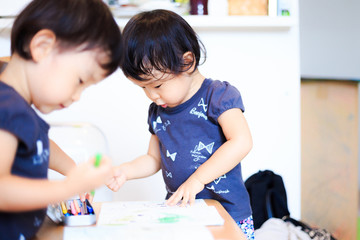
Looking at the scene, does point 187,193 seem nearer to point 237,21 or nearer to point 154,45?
point 154,45

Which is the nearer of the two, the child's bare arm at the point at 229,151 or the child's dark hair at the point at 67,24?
the child's dark hair at the point at 67,24

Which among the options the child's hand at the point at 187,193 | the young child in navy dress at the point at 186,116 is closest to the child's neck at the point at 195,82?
the young child in navy dress at the point at 186,116

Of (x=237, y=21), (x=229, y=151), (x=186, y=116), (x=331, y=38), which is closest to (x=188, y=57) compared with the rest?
(x=186, y=116)

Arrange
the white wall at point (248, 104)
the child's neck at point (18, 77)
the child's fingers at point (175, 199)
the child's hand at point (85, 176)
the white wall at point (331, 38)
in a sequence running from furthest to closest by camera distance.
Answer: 1. the white wall at point (331, 38)
2. the white wall at point (248, 104)
3. the child's fingers at point (175, 199)
4. the child's neck at point (18, 77)
5. the child's hand at point (85, 176)

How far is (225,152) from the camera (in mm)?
947

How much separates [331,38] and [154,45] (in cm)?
127

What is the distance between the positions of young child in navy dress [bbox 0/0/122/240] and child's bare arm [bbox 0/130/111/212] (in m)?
0.01

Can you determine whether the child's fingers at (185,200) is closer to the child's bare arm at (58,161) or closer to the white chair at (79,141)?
the child's bare arm at (58,161)

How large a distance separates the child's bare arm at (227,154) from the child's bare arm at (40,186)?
0.37 metres

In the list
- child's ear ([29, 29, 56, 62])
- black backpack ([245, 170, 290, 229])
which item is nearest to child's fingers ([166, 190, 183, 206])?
child's ear ([29, 29, 56, 62])

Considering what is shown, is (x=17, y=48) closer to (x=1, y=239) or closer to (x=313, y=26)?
(x=1, y=239)

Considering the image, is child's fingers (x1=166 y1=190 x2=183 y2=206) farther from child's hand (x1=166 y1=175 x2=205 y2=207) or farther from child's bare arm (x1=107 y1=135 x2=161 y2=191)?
child's bare arm (x1=107 y1=135 x2=161 y2=191)

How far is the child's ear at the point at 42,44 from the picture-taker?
0.63 m

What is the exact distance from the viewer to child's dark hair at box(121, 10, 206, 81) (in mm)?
957
